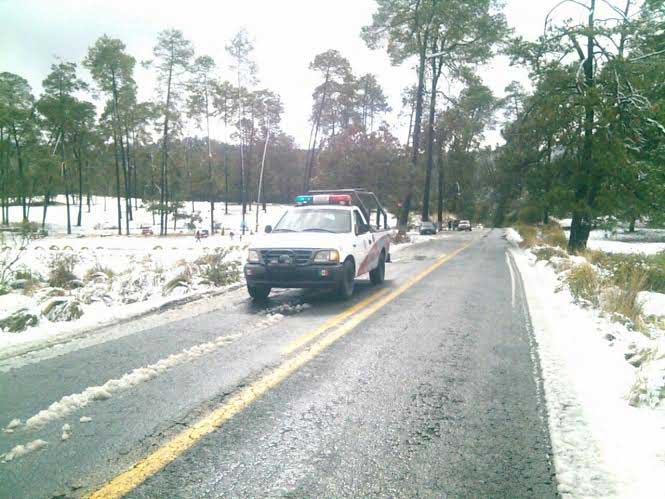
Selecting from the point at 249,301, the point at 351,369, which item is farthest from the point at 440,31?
the point at 351,369

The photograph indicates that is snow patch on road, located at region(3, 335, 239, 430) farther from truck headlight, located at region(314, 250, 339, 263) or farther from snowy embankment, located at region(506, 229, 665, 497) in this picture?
snowy embankment, located at region(506, 229, 665, 497)

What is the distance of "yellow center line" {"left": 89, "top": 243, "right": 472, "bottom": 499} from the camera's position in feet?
8.97

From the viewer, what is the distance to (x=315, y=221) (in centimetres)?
988

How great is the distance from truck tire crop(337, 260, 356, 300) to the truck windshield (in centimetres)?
81

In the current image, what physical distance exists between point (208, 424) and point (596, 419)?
9.92 feet

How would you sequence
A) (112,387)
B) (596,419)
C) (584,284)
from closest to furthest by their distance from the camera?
(596,419), (112,387), (584,284)

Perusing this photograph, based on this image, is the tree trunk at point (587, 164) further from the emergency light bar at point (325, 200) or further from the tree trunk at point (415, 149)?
the tree trunk at point (415, 149)

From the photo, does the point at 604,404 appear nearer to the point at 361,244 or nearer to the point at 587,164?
the point at 361,244

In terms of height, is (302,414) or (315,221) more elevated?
(315,221)

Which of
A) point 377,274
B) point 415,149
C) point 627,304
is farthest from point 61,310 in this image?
point 415,149

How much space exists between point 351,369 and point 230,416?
1.59 metres

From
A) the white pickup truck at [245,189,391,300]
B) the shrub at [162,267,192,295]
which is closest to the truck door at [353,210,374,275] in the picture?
the white pickup truck at [245,189,391,300]

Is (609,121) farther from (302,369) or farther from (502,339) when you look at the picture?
(302,369)

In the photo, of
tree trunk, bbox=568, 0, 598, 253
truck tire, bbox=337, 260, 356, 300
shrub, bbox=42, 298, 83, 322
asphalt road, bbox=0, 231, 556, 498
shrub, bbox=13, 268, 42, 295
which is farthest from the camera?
tree trunk, bbox=568, 0, 598, 253
